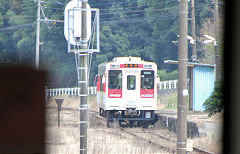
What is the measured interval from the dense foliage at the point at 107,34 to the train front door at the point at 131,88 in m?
26.4

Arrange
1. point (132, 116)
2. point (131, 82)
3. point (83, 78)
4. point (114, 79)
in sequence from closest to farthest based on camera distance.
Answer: point (83, 78), point (114, 79), point (131, 82), point (132, 116)

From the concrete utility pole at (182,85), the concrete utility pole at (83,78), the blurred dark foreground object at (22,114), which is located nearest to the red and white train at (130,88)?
→ the blurred dark foreground object at (22,114)

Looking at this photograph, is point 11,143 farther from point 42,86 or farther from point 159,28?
point 159,28

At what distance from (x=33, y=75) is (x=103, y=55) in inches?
632

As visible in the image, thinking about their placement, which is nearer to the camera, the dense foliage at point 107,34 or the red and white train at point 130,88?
the red and white train at point 130,88

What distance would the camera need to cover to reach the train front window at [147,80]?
20.8 m

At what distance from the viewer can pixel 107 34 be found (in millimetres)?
50031

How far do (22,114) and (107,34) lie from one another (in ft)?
81.4

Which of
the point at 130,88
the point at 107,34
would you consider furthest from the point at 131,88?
the point at 107,34

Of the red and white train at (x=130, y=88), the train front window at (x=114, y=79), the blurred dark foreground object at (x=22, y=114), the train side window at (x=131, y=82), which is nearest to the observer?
the blurred dark foreground object at (x=22, y=114)

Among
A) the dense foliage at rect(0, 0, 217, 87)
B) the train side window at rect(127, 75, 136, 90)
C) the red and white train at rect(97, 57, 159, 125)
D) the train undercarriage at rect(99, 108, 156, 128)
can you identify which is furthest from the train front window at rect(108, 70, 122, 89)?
the dense foliage at rect(0, 0, 217, 87)

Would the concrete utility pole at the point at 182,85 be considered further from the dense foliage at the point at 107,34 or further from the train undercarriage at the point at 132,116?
the dense foliage at the point at 107,34

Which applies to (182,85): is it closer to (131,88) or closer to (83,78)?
(83,78)

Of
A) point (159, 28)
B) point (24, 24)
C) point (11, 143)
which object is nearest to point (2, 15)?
point (24, 24)
